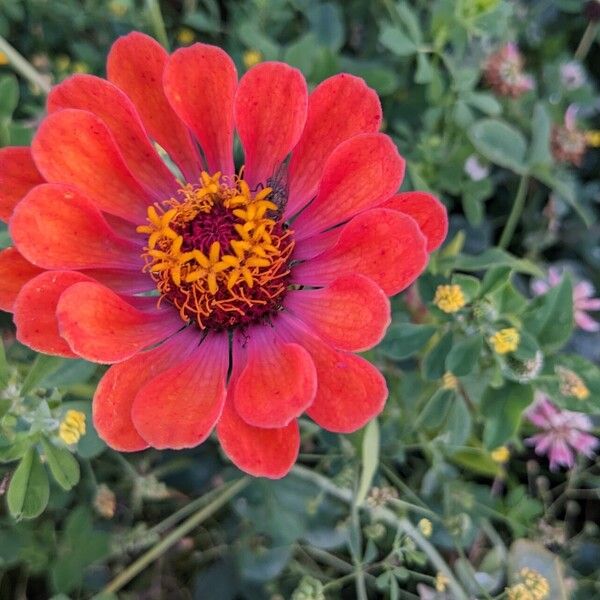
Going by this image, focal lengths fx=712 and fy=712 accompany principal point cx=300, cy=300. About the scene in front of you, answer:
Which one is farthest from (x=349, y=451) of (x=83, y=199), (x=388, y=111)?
(x=388, y=111)

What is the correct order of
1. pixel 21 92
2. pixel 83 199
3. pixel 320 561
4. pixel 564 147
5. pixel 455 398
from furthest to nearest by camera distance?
pixel 21 92 < pixel 564 147 < pixel 320 561 < pixel 455 398 < pixel 83 199

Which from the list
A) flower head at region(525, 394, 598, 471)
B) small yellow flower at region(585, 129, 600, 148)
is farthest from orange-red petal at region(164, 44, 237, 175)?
small yellow flower at region(585, 129, 600, 148)

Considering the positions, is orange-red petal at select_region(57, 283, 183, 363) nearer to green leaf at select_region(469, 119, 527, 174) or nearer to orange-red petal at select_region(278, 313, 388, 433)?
orange-red petal at select_region(278, 313, 388, 433)

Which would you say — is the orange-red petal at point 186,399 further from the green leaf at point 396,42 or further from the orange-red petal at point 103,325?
the green leaf at point 396,42

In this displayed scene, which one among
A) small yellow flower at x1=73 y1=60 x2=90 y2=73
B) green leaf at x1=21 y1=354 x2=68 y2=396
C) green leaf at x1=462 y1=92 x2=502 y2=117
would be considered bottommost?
green leaf at x1=21 y1=354 x2=68 y2=396

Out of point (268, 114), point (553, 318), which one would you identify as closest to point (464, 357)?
point (553, 318)

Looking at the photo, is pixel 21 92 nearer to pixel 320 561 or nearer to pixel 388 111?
pixel 388 111
